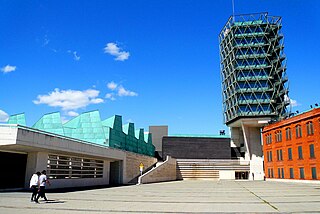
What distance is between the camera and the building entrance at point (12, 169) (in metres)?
20.8

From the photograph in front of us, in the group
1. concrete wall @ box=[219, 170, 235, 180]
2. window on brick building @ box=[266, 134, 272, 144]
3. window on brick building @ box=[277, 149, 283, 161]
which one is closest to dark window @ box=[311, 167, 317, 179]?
window on brick building @ box=[277, 149, 283, 161]

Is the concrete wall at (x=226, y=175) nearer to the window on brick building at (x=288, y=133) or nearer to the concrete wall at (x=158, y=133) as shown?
the window on brick building at (x=288, y=133)

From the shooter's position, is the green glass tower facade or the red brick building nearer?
the red brick building

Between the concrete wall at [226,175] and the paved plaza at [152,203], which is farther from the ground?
the concrete wall at [226,175]

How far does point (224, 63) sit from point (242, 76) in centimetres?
1125

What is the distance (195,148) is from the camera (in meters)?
77.1

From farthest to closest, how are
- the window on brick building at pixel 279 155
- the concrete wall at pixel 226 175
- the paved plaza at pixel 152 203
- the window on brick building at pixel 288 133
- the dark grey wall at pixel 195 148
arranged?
1. the dark grey wall at pixel 195 148
2. the concrete wall at pixel 226 175
3. the window on brick building at pixel 279 155
4. the window on brick building at pixel 288 133
5. the paved plaza at pixel 152 203

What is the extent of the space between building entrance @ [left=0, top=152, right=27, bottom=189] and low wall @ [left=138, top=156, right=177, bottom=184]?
1759 centimetres

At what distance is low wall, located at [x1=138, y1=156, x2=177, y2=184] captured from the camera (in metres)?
41.0

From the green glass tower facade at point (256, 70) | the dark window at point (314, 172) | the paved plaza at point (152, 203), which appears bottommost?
the paved plaza at point (152, 203)

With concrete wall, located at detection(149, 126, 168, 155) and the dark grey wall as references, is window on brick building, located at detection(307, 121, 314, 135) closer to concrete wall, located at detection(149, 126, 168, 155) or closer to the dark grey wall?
the dark grey wall

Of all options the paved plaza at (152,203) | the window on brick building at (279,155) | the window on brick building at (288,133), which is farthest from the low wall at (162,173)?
the window on brick building at (288,133)

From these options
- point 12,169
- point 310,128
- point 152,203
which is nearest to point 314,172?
point 310,128

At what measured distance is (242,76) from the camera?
73.3 metres
